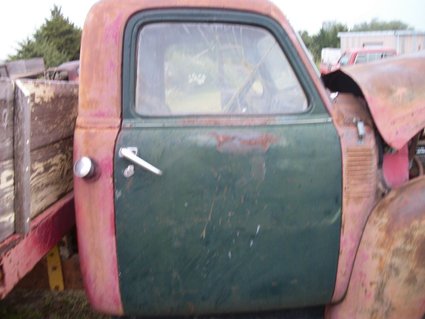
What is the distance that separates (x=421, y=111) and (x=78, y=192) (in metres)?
1.48

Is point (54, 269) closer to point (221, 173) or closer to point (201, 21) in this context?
point (221, 173)

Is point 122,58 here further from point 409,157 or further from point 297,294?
point 409,157

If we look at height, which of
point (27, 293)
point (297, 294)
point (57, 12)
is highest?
point (57, 12)

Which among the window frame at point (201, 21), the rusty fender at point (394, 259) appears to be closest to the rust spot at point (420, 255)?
the rusty fender at point (394, 259)

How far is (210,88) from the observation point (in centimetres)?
198

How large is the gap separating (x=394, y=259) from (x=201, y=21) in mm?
1279

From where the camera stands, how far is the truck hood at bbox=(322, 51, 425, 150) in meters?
1.95

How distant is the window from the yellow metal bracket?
791 millimetres

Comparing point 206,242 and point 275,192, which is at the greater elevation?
point 275,192

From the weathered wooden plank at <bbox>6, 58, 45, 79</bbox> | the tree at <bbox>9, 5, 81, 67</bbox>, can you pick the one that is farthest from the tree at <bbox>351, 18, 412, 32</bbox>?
the weathered wooden plank at <bbox>6, 58, 45, 79</bbox>

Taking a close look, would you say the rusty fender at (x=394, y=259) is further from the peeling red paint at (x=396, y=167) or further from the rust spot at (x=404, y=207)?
the peeling red paint at (x=396, y=167)

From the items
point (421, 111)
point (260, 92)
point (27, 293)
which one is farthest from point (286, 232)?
point (27, 293)

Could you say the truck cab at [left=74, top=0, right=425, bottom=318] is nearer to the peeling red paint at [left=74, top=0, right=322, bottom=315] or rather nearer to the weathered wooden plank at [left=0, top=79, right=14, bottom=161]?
the peeling red paint at [left=74, top=0, right=322, bottom=315]

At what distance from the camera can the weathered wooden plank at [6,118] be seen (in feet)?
5.02
